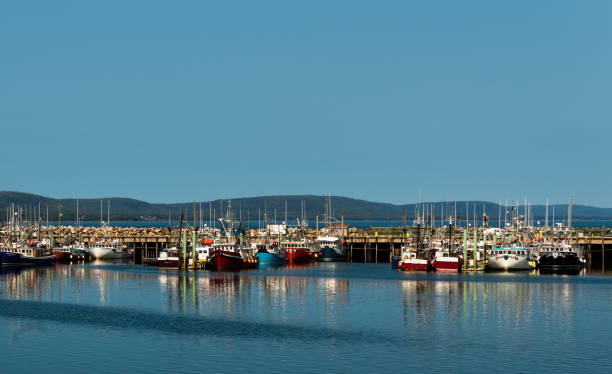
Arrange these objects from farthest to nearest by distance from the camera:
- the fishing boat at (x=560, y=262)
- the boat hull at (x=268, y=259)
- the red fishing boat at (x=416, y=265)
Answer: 1. the boat hull at (x=268, y=259)
2. the fishing boat at (x=560, y=262)
3. the red fishing boat at (x=416, y=265)

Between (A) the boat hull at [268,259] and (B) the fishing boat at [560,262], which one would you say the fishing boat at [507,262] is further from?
(A) the boat hull at [268,259]

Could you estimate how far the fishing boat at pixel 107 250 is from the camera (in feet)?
591

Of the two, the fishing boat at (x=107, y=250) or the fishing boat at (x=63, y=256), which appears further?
the fishing boat at (x=107, y=250)

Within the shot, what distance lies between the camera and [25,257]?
536 feet

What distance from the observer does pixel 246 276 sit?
13450cm

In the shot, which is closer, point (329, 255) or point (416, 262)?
point (416, 262)

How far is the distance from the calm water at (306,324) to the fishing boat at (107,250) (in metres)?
49.5

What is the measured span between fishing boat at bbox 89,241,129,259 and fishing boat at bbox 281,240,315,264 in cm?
3173

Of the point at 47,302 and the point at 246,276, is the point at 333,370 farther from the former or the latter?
the point at 246,276

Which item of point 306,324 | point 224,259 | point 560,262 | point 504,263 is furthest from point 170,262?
point 306,324

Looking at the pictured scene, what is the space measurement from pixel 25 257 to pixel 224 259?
39597mm

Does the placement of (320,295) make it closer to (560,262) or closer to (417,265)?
(417,265)

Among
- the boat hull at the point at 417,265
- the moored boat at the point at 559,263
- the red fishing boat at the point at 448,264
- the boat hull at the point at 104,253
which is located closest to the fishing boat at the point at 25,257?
the boat hull at the point at 104,253

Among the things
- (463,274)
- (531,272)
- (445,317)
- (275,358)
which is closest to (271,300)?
(445,317)
